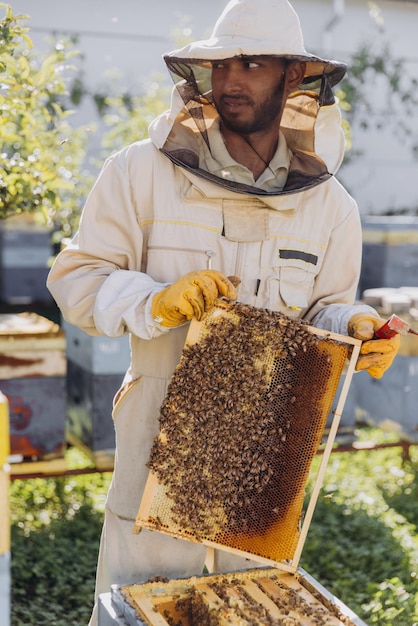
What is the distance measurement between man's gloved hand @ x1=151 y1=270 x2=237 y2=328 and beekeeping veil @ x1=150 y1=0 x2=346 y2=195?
0.31 meters

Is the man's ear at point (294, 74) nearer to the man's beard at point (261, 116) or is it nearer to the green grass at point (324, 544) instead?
the man's beard at point (261, 116)

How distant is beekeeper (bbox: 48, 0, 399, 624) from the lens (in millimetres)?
2352

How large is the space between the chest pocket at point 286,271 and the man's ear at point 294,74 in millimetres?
499

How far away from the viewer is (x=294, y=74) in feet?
8.21

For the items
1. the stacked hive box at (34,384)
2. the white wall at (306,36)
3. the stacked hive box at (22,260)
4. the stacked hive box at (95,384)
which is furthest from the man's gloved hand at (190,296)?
the white wall at (306,36)

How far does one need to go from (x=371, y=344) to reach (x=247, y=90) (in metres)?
0.86

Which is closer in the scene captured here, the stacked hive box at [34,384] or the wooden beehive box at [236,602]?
the wooden beehive box at [236,602]

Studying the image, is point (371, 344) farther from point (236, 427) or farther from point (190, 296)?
point (190, 296)

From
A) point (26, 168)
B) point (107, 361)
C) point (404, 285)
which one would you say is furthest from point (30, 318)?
point (404, 285)

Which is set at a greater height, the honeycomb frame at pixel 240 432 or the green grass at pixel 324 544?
the honeycomb frame at pixel 240 432

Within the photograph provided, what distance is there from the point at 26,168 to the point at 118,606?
2090mm

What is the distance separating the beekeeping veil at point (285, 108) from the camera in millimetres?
2328

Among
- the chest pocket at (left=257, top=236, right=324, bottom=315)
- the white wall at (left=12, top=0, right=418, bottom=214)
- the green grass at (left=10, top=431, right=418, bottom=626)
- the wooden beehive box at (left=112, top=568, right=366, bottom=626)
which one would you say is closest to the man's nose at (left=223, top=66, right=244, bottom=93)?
the chest pocket at (left=257, top=236, right=324, bottom=315)

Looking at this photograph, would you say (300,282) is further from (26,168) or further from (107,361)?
(107,361)
